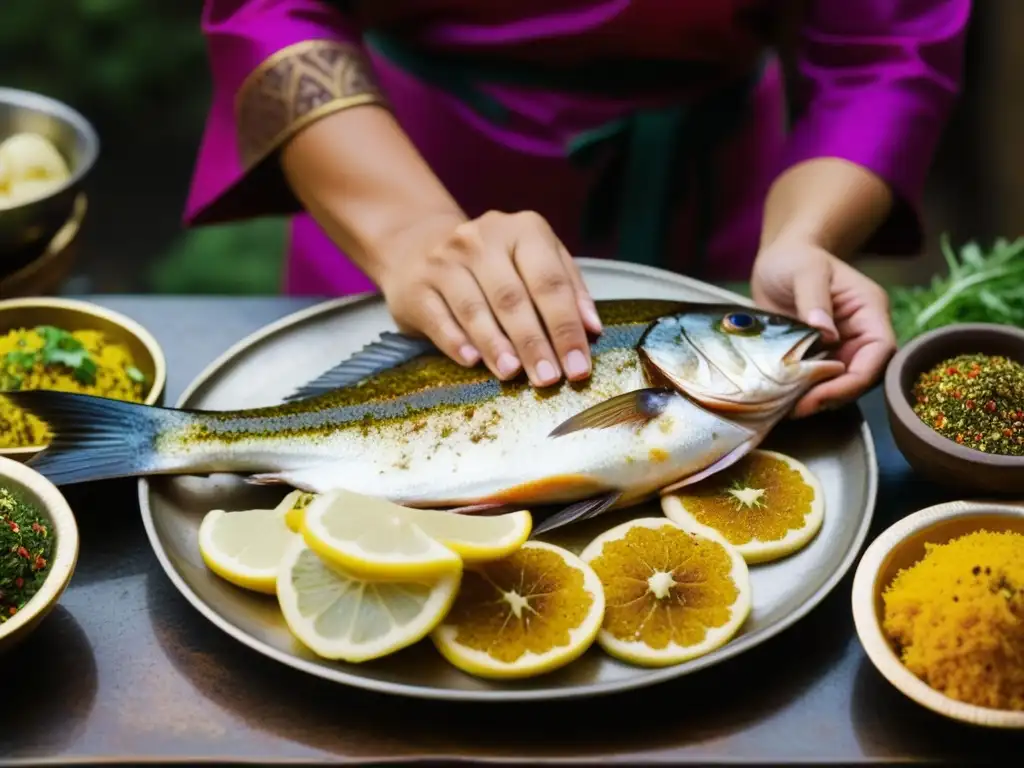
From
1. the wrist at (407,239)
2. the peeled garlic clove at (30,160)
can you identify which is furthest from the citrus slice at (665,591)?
the peeled garlic clove at (30,160)

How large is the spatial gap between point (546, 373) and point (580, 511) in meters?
0.23

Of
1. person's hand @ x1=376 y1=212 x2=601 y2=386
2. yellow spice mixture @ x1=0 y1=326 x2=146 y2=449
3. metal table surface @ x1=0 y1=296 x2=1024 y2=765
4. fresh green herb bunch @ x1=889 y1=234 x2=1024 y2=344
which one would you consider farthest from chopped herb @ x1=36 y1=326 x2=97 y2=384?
fresh green herb bunch @ x1=889 y1=234 x2=1024 y2=344

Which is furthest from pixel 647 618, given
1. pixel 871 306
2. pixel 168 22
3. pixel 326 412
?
pixel 168 22

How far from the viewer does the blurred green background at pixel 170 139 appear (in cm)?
492

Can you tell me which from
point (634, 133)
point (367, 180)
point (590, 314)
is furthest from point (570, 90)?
point (590, 314)

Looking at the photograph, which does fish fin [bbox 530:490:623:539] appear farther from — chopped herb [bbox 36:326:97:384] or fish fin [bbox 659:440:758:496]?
chopped herb [bbox 36:326:97:384]

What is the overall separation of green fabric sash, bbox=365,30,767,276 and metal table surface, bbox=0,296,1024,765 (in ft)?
3.75

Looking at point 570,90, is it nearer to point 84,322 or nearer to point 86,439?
point 84,322

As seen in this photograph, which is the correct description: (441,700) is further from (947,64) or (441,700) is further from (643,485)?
(947,64)

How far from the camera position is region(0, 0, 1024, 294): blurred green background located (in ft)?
16.1

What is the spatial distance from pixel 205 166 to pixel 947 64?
59.1 inches

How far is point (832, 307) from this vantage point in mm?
1922

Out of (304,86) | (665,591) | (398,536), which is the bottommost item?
(665,591)

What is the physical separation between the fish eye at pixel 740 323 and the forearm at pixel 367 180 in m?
0.53
